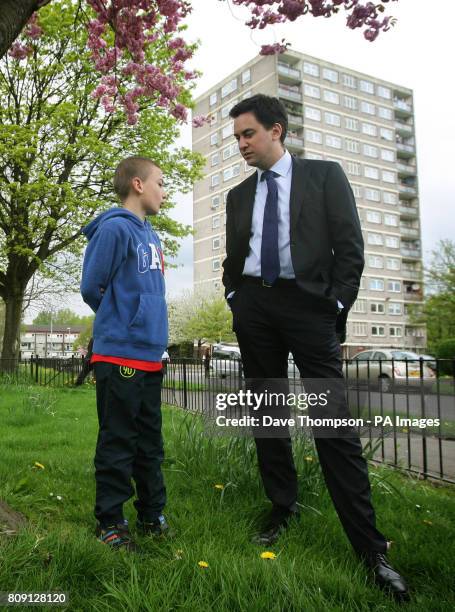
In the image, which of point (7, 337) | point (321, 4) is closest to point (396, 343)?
point (7, 337)

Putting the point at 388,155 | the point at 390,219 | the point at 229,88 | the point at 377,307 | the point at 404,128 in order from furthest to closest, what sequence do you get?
the point at 404,128, the point at 388,155, the point at 229,88, the point at 390,219, the point at 377,307

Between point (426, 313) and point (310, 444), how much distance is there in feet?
87.8

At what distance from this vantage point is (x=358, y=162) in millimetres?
63281

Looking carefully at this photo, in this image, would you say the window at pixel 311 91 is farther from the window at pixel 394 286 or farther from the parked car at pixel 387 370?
the parked car at pixel 387 370

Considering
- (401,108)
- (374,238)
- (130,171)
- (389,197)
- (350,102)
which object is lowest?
(130,171)

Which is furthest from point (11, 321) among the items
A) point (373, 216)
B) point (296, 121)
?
point (373, 216)

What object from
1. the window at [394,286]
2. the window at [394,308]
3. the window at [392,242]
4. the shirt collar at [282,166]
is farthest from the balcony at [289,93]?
the shirt collar at [282,166]

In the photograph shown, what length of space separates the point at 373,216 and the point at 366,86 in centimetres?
1738

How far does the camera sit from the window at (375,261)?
6184 centimetres

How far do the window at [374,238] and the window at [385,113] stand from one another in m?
16.3

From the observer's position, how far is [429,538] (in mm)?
2760

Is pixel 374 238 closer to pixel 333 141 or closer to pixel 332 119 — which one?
pixel 333 141

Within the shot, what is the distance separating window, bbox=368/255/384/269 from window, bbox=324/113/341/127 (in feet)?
54.1

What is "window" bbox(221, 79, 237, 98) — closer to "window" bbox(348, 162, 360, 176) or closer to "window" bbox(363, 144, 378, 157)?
"window" bbox(348, 162, 360, 176)
